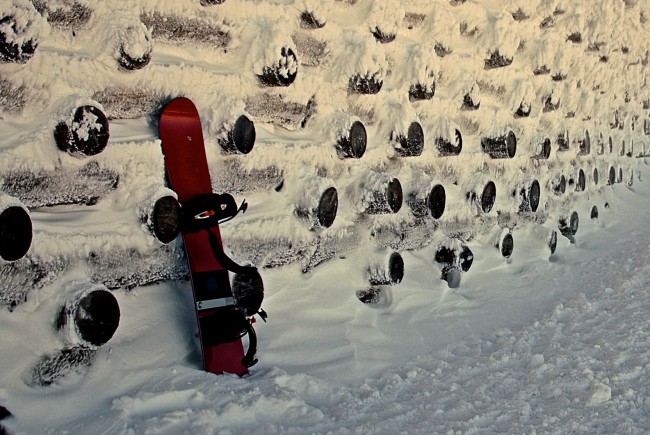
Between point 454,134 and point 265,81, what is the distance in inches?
48.5

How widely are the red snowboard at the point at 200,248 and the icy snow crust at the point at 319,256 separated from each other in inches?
2.1

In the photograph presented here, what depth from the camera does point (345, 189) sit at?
110 inches

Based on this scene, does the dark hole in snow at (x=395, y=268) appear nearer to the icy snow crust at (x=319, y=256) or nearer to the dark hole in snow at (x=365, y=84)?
the icy snow crust at (x=319, y=256)

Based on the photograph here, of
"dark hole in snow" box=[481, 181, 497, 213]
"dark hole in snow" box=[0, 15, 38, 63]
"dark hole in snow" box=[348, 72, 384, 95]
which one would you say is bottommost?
"dark hole in snow" box=[481, 181, 497, 213]

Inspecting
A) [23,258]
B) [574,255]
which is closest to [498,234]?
[574,255]

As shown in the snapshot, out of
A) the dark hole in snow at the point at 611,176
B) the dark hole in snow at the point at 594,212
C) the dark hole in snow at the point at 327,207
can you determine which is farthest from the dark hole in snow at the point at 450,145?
the dark hole in snow at the point at 611,176

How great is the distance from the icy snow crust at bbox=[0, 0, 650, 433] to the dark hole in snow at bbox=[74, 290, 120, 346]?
0.15ft

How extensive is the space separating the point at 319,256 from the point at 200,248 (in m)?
0.65

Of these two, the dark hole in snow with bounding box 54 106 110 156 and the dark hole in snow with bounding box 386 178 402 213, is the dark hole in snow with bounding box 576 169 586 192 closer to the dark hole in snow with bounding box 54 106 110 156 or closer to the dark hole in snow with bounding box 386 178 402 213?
the dark hole in snow with bounding box 386 178 402 213

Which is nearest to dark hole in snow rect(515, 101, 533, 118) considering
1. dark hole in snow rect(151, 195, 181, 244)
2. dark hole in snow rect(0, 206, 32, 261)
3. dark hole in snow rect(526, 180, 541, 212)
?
dark hole in snow rect(526, 180, 541, 212)

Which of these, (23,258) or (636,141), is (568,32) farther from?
(23,258)

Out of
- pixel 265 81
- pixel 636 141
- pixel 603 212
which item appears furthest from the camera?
pixel 636 141

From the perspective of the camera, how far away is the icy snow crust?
178cm

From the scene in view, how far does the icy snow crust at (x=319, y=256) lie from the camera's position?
178cm
